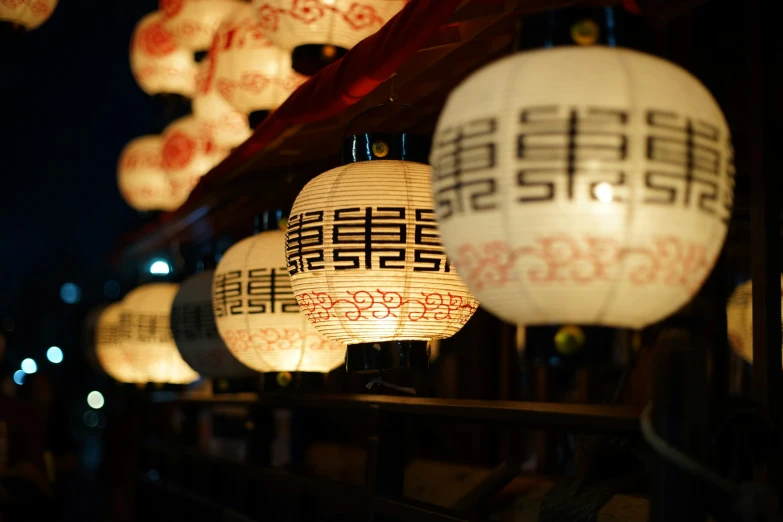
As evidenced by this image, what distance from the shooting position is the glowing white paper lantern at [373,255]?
2598mm

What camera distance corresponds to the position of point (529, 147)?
1.68 m

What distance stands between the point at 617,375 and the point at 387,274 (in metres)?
1.87

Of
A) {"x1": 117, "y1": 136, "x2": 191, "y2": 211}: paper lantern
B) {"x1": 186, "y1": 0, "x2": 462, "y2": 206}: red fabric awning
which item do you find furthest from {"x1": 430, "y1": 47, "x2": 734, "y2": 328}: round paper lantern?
{"x1": 117, "y1": 136, "x2": 191, "y2": 211}: paper lantern

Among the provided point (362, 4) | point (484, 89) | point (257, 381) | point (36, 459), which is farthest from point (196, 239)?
point (484, 89)

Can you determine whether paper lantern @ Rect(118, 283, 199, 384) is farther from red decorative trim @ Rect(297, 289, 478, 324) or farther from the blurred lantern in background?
red decorative trim @ Rect(297, 289, 478, 324)

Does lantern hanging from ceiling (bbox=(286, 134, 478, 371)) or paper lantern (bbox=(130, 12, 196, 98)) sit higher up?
paper lantern (bbox=(130, 12, 196, 98))

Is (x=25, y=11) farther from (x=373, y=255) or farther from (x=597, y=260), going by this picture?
(x=597, y=260)

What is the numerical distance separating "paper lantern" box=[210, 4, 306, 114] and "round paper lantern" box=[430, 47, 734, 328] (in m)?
3.24

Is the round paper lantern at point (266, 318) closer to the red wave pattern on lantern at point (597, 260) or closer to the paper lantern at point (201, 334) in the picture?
the paper lantern at point (201, 334)

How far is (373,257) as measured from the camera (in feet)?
8.50

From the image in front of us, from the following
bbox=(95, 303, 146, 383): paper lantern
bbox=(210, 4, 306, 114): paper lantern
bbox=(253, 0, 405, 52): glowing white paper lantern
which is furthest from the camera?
bbox=(95, 303, 146, 383): paper lantern

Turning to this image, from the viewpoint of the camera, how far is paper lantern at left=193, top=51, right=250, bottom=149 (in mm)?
6002

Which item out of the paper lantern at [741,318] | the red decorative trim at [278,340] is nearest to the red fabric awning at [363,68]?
the red decorative trim at [278,340]

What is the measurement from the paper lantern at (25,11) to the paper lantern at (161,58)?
1821 millimetres
